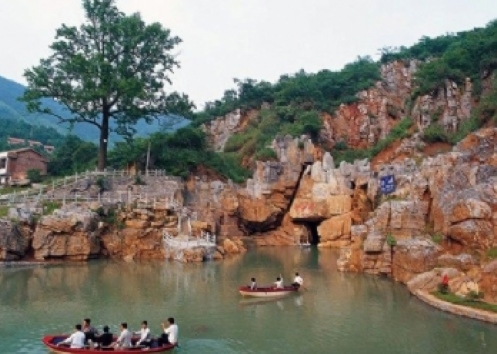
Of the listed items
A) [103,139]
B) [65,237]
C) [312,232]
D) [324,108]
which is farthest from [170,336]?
[324,108]

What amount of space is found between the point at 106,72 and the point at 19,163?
12.7m

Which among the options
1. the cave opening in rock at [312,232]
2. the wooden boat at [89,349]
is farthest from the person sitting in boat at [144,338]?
the cave opening in rock at [312,232]

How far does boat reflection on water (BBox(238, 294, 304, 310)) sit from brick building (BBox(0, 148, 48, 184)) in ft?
95.6

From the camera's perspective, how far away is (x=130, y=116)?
45750 mm

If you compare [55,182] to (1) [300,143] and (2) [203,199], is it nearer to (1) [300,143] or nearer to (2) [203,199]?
(2) [203,199]

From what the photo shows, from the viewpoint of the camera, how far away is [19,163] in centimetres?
4812

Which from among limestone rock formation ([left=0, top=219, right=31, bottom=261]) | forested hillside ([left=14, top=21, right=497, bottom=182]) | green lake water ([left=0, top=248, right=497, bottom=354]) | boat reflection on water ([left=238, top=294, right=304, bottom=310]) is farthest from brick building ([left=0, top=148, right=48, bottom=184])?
boat reflection on water ([left=238, top=294, right=304, bottom=310])

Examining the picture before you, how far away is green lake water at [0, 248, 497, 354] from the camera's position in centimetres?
1811

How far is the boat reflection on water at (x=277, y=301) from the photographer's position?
24.0m

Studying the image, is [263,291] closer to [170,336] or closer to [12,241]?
[170,336]

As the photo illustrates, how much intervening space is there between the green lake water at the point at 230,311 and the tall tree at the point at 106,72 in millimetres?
14841

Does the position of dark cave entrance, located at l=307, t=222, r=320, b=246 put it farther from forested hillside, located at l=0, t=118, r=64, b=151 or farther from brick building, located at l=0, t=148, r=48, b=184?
forested hillside, located at l=0, t=118, r=64, b=151

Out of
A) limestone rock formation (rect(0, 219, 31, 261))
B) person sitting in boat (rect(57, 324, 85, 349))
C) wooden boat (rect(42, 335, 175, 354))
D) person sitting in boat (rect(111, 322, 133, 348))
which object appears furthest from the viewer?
limestone rock formation (rect(0, 219, 31, 261))

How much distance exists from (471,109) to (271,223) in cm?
2450
